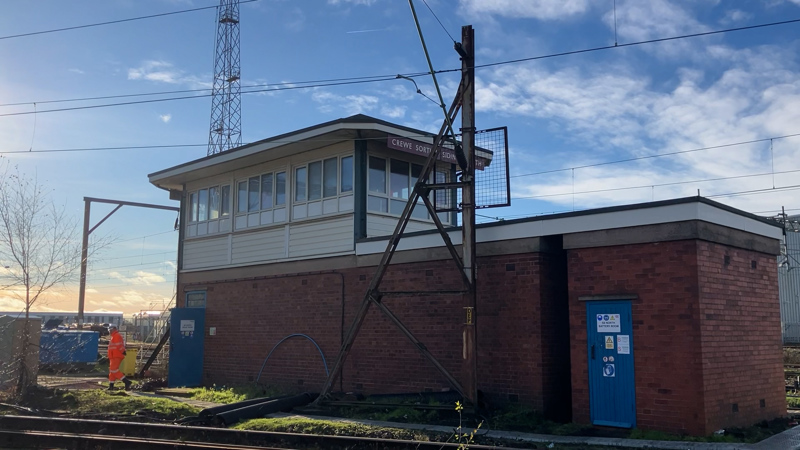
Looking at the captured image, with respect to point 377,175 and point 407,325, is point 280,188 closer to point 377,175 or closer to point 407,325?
point 377,175

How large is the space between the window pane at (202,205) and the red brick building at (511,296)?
1620 millimetres

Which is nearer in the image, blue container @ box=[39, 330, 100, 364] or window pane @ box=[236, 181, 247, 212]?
window pane @ box=[236, 181, 247, 212]

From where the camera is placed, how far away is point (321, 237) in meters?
16.6

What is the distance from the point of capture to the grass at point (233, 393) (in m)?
16.1

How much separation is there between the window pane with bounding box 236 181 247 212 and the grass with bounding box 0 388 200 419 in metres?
5.78

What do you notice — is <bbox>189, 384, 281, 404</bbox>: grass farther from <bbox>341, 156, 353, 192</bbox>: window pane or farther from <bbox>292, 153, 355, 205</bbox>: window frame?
<bbox>341, 156, 353, 192</bbox>: window pane

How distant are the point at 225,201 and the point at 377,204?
5.77m

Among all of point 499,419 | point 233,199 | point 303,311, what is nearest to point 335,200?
point 303,311

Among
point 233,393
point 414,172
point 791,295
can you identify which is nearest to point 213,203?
point 233,393

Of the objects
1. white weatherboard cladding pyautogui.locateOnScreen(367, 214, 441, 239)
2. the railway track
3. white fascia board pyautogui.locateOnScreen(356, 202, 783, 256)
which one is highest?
white weatherboard cladding pyautogui.locateOnScreen(367, 214, 441, 239)

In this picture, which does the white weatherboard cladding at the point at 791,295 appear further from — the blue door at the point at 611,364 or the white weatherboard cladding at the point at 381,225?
the blue door at the point at 611,364

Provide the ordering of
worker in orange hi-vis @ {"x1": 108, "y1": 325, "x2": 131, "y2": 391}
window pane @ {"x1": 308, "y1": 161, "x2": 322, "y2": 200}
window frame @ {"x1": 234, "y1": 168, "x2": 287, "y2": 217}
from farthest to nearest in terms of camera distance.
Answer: worker in orange hi-vis @ {"x1": 108, "y1": 325, "x2": 131, "y2": 391} < window frame @ {"x1": 234, "y1": 168, "x2": 287, "y2": 217} < window pane @ {"x1": 308, "y1": 161, "x2": 322, "y2": 200}

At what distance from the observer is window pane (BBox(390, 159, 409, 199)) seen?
16.8m

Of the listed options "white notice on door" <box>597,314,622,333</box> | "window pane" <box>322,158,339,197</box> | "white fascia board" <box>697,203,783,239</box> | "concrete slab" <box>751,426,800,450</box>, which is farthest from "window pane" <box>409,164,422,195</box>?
"concrete slab" <box>751,426,800,450</box>
